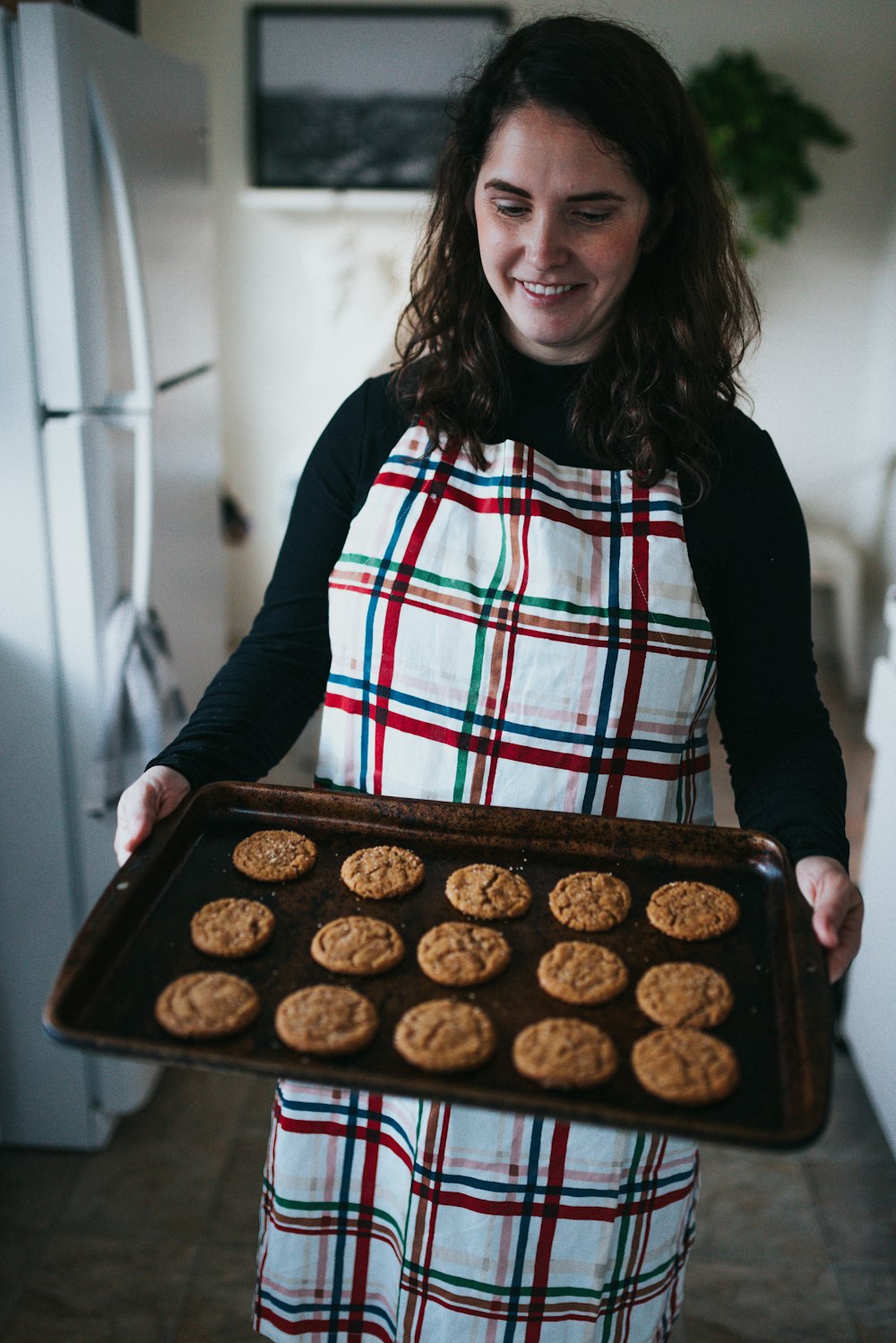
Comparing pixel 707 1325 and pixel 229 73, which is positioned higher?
pixel 229 73

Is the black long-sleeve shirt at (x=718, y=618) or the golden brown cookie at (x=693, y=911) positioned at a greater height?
the black long-sleeve shirt at (x=718, y=618)

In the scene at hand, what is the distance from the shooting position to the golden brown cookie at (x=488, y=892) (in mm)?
1122

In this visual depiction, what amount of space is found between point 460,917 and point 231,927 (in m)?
0.23

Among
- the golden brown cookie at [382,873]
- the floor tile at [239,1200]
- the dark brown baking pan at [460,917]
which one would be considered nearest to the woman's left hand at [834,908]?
the dark brown baking pan at [460,917]

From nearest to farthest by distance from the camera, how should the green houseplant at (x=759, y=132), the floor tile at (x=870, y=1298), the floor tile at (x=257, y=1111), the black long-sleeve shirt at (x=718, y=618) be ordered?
the black long-sleeve shirt at (x=718, y=618) → the floor tile at (x=870, y=1298) → the floor tile at (x=257, y=1111) → the green houseplant at (x=759, y=132)

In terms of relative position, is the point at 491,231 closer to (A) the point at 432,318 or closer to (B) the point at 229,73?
(A) the point at 432,318

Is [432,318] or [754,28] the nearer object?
[432,318]

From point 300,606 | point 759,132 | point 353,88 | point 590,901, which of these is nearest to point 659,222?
point 300,606

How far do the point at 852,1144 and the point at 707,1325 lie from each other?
0.54 metres

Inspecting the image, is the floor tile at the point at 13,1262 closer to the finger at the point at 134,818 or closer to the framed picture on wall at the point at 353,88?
the finger at the point at 134,818

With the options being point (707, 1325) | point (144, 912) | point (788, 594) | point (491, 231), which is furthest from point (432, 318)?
point (707, 1325)

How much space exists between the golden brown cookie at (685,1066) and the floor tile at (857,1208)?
48.9 inches

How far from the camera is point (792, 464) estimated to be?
14.0 feet

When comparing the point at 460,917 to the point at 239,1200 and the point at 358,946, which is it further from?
the point at 239,1200
